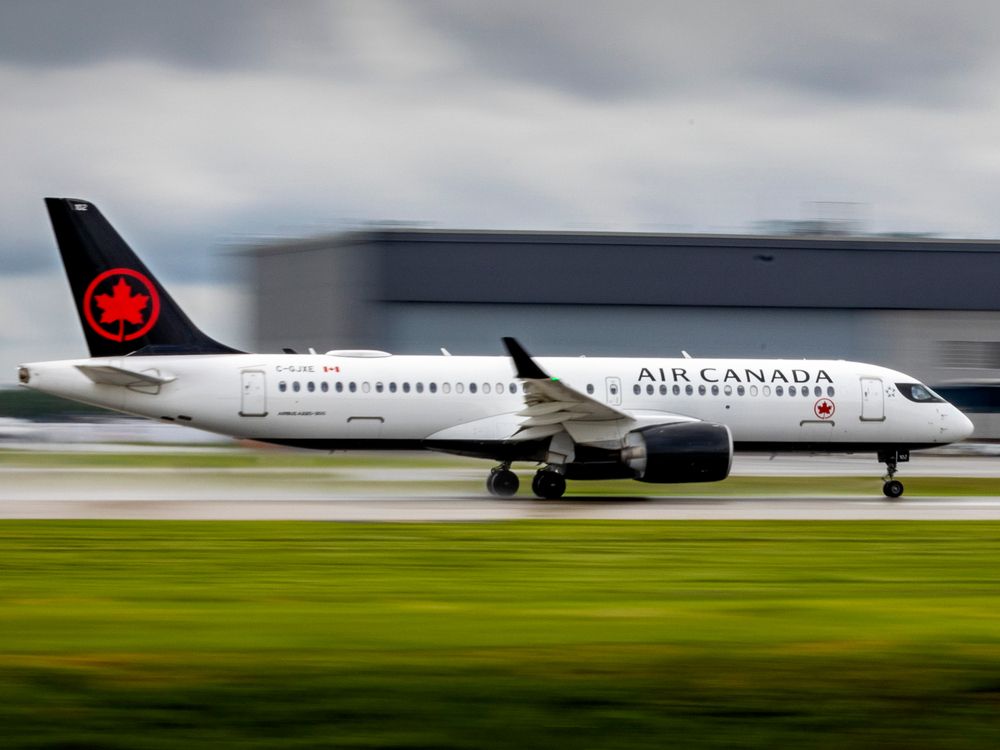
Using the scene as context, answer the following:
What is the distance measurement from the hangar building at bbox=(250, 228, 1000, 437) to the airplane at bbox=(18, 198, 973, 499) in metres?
19.3

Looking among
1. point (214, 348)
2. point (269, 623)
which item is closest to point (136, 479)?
point (214, 348)

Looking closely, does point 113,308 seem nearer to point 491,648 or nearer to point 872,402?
point 872,402

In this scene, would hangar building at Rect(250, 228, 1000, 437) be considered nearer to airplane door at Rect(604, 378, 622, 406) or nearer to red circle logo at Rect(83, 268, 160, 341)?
airplane door at Rect(604, 378, 622, 406)

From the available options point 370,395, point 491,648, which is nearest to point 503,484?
point 370,395

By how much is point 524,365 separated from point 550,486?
9.58 ft

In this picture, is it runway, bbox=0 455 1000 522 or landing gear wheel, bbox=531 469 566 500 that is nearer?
runway, bbox=0 455 1000 522

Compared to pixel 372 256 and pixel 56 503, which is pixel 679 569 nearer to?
pixel 56 503

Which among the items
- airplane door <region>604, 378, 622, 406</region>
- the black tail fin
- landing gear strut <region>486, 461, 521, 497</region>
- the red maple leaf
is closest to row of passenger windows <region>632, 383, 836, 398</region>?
airplane door <region>604, 378, 622, 406</region>

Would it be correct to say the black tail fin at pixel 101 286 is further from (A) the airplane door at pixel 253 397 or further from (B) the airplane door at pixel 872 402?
(B) the airplane door at pixel 872 402

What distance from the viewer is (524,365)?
25.3 m

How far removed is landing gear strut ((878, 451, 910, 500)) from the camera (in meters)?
28.4

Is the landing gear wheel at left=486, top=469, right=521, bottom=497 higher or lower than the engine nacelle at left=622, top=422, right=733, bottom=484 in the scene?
lower

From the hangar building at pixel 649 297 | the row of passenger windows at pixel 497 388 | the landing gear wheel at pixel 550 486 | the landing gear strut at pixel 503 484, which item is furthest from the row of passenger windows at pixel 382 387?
the hangar building at pixel 649 297

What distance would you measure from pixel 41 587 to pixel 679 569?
7017 millimetres
